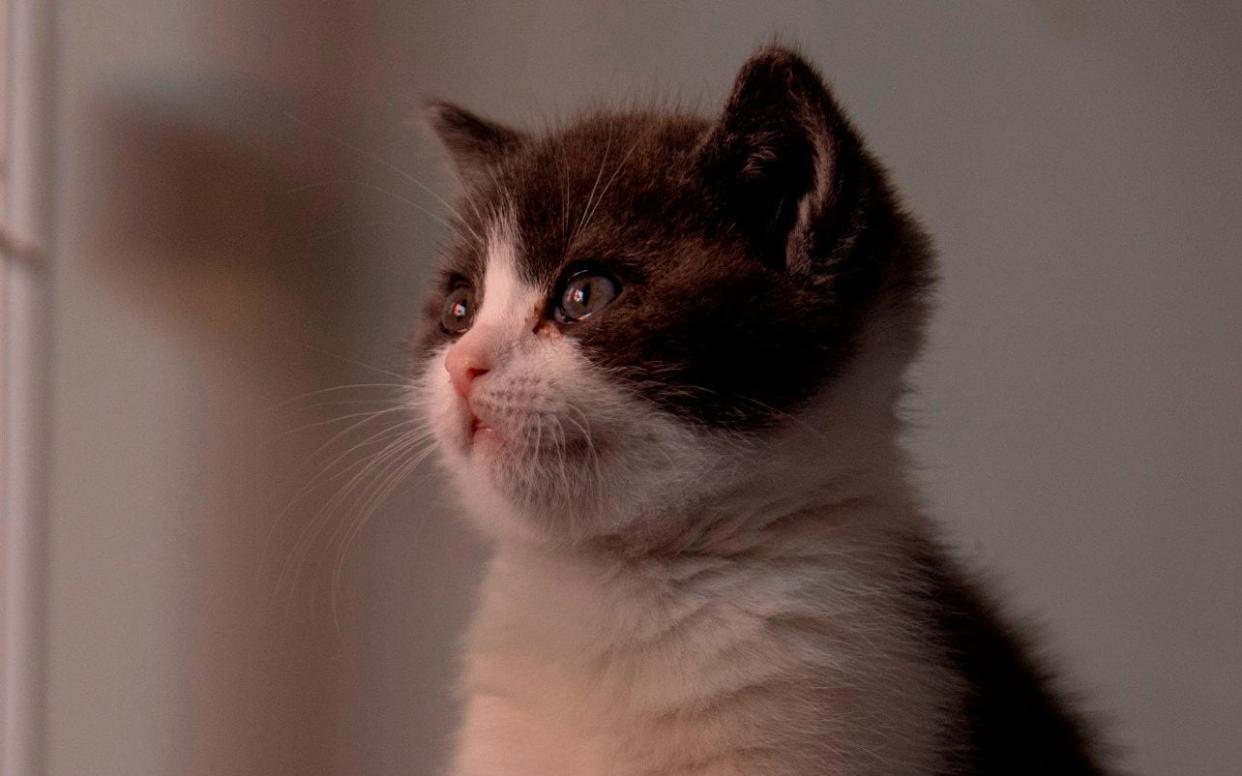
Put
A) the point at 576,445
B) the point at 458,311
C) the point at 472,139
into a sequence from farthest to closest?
the point at 472,139 < the point at 458,311 < the point at 576,445

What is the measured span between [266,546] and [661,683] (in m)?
0.64

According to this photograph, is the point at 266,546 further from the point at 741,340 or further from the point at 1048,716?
the point at 1048,716

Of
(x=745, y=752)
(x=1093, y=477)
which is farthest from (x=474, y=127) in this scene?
(x=1093, y=477)

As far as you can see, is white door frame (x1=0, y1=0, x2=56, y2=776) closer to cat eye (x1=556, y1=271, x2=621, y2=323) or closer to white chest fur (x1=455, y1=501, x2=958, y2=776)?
white chest fur (x1=455, y1=501, x2=958, y2=776)

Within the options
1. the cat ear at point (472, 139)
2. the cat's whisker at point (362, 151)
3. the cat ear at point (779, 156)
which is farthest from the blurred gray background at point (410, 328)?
the cat ear at point (779, 156)

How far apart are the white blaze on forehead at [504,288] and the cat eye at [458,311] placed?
0.15 ft

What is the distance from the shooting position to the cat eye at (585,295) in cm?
98

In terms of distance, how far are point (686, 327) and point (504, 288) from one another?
19cm

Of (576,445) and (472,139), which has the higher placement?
(472,139)

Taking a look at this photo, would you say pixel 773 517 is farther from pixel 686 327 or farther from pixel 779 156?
pixel 779 156

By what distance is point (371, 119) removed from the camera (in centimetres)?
150

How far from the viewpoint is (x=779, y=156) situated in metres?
1.00

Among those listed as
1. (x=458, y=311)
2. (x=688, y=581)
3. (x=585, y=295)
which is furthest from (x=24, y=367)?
(x=688, y=581)

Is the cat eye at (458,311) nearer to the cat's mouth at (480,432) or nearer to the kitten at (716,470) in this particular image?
the kitten at (716,470)
